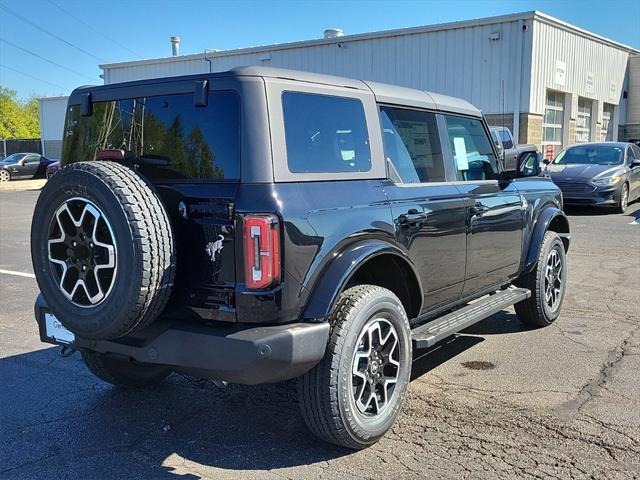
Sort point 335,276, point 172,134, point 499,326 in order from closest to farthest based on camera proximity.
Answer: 1. point 335,276
2. point 172,134
3. point 499,326

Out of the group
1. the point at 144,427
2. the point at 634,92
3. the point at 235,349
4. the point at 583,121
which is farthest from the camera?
the point at 634,92

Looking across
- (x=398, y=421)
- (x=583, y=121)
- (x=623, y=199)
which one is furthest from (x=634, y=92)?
(x=398, y=421)

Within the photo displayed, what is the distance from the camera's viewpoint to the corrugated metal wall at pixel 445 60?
20.4m

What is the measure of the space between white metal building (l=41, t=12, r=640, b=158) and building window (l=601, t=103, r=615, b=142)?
563mm

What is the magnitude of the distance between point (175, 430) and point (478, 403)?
1894 millimetres

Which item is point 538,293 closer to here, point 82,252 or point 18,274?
point 82,252

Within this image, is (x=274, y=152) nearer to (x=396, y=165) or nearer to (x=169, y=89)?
(x=169, y=89)

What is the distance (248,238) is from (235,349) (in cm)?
52

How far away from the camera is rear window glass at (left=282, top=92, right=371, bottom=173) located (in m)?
3.19

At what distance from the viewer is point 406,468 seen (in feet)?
10.4

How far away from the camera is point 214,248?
3.01m

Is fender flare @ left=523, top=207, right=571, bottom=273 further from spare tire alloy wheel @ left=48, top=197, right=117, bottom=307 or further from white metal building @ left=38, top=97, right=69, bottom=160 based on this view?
white metal building @ left=38, top=97, right=69, bottom=160

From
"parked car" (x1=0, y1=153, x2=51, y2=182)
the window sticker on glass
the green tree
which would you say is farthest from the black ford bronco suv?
the green tree

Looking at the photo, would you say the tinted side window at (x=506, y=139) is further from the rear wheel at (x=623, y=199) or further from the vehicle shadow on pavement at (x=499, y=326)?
the vehicle shadow on pavement at (x=499, y=326)
